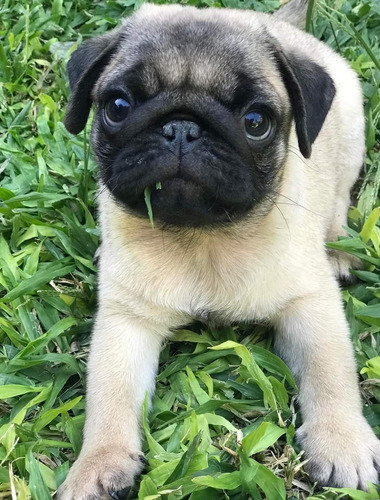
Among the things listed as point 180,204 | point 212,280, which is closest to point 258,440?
point 212,280

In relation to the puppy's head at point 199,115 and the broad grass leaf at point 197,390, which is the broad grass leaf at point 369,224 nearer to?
the puppy's head at point 199,115

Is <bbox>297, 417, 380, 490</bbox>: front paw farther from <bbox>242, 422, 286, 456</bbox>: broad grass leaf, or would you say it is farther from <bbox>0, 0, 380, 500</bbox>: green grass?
<bbox>242, 422, 286, 456</bbox>: broad grass leaf

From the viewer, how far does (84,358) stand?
12.2 ft

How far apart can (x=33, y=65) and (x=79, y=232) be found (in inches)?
91.6

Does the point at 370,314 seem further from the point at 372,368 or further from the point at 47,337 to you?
the point at 47,337

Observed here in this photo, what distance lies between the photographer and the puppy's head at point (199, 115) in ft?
9.20

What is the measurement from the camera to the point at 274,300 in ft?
11.1

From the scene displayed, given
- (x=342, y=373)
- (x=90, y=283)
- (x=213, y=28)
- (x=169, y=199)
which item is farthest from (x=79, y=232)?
(x=342, y=373)

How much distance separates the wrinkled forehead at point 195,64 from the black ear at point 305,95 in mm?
81

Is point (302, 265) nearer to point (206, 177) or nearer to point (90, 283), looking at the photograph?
point (206, 177)

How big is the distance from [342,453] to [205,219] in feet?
4.51

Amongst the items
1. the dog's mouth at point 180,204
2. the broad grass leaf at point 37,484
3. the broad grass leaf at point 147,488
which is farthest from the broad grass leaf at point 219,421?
the dog's mouth at point 180,204

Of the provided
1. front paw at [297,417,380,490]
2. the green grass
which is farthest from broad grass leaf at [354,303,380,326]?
front paw at [297,417,380,490]

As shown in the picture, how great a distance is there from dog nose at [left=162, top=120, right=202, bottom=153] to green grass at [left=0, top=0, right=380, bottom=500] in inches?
46.0
